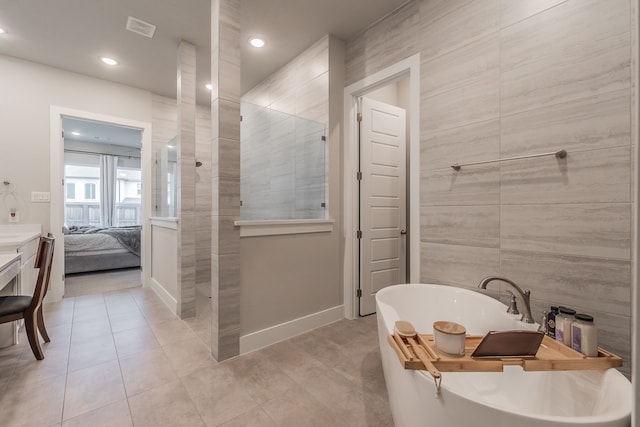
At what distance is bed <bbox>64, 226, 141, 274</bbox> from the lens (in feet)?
15.7

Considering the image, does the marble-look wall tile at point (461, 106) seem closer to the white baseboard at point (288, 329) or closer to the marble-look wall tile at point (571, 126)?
the marble-look wall tile at point (571, 126)

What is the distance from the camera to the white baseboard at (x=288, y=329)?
2.28 meters

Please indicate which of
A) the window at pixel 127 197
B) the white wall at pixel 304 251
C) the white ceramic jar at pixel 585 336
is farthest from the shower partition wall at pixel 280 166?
the window at pixel 127 197

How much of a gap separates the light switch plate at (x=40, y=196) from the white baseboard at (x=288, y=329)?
3.18 m

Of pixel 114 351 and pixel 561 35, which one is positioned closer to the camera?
pixel 561 35

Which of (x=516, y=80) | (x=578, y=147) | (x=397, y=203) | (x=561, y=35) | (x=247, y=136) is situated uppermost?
(x=561, y=35)

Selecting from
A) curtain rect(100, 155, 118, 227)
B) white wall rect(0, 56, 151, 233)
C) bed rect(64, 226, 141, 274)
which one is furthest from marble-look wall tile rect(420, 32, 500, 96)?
curtain rect(100, 155, 118, 227)

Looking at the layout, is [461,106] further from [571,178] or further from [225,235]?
[225,235]

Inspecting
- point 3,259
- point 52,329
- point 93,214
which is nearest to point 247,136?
point 3,259

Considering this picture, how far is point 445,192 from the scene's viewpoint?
7.26 ft

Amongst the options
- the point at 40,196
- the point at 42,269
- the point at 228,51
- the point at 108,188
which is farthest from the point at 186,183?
the point at 108,188

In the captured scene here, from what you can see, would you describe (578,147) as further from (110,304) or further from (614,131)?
(110,304)

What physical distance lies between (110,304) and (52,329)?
723mm

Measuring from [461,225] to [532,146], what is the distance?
0.67 metres
